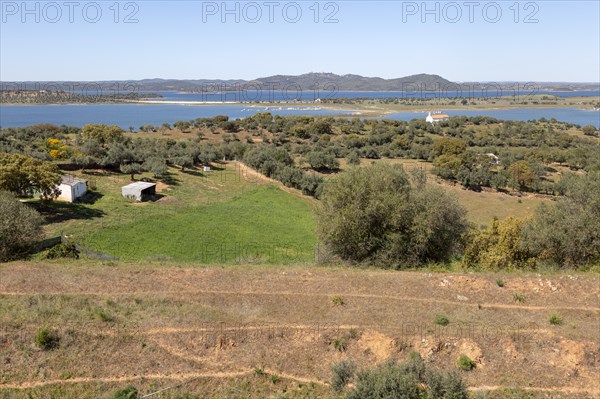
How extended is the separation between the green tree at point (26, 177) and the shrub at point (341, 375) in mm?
30017

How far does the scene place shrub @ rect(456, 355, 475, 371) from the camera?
12.1 m

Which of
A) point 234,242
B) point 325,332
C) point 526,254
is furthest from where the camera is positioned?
point 234,242

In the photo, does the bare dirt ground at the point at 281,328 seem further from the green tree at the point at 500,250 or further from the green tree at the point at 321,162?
the green tree at the point at 321,162

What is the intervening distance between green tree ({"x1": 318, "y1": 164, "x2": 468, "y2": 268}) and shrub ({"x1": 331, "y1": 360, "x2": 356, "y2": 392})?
9926 mm

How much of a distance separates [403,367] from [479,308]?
585 cm

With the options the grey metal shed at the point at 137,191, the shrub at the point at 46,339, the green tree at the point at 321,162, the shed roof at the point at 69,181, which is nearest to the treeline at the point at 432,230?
the shrub at the point at 46,339

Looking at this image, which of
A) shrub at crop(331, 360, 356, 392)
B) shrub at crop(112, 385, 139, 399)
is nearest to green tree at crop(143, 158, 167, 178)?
shrub at crop(112, 385, 139, 399)

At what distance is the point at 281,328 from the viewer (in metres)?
13.5

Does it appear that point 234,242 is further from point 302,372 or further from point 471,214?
point 471,214

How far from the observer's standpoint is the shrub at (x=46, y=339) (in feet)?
41.2

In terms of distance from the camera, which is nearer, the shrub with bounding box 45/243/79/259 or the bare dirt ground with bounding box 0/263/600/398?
the bare dirt ground with bounding box 0/263/600/398

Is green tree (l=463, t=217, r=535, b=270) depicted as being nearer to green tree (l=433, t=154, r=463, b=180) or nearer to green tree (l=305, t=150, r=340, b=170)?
green tree (l=433, t=154, r=463, b=180)

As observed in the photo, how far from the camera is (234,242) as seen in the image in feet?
109

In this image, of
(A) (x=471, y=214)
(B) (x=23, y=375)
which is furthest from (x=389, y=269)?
(A) (x=471, y=214)
